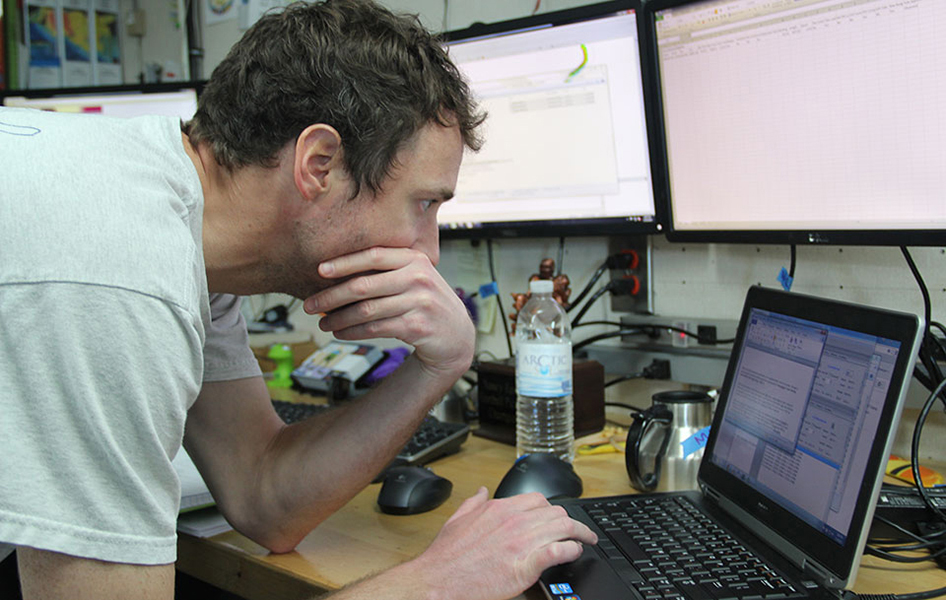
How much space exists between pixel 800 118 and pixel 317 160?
0.65 metres

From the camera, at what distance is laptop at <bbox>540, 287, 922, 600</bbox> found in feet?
2.23

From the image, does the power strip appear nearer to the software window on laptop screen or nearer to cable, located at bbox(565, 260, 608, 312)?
the software window on laptop screen

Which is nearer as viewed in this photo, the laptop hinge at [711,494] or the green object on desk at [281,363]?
the laptop hinge at [711,494]

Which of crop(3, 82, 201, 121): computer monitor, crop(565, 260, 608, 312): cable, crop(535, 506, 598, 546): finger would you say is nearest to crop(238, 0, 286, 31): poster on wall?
crop(3, 82, 201, 121): computer monitor

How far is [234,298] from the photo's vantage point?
3.73ft

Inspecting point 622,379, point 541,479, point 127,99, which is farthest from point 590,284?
point 127,99

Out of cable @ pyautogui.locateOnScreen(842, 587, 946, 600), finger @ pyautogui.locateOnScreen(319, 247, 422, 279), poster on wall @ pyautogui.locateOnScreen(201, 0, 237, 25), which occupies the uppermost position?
poster on wall @ pyautogui.locateOnScreen(201, 0, 237, 25)

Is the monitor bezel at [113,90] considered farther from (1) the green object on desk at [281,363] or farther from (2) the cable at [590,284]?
(2) the cable at [590,284]

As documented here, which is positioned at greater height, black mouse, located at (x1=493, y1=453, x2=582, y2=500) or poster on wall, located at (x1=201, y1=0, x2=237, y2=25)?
poster on wall, located at (x1=201, y1=0, x2=237, y2=25)

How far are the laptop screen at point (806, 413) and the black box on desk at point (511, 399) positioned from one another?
392 mm

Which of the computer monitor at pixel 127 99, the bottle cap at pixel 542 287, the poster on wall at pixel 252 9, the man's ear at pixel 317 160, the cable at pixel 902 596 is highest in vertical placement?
the poster on wall at pixel 252 9

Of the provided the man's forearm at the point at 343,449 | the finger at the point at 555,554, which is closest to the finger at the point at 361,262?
the man's forearm at the point at 343,449

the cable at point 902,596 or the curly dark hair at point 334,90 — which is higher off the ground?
the curly dark hair at point 334,90

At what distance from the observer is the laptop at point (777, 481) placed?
679mm
